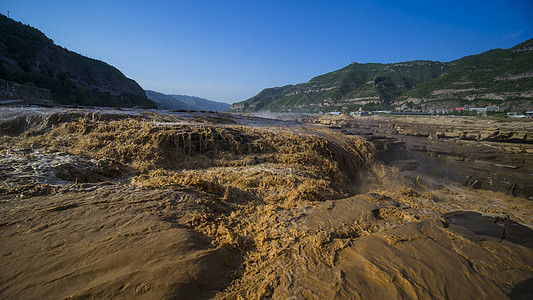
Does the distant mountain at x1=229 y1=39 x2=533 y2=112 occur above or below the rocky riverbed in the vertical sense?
above

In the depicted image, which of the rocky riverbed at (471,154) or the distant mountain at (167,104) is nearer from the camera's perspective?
the rocky riverbed at (471,154)

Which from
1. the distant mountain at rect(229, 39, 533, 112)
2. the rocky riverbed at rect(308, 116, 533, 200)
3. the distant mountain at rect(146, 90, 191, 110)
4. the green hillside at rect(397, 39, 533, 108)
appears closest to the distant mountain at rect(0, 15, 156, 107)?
the distant mountain at rect(146, 90, 191, 110)

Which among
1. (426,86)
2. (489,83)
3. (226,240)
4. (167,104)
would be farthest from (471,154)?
(167,104)

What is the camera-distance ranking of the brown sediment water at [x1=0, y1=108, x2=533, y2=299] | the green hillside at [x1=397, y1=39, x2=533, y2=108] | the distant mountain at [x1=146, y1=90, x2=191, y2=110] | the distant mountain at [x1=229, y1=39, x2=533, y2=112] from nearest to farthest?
1. the brown sediment water at [x1=0, y1=108, x2=533, y2=299]
2. the green hillside at [x1=397, y1=39, x2=533, y2=108]
3. the distant mountain at [x1=229, y1=39, x2=533, y2=112]
4. the distant mountain at [x1=146, y1=90, x2=191, y2=110]

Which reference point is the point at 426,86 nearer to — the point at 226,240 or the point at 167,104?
the point at 226,240

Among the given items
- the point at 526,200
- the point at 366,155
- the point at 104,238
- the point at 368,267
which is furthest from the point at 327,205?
the point at 526,200

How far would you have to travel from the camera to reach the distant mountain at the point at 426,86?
34156 millimetres

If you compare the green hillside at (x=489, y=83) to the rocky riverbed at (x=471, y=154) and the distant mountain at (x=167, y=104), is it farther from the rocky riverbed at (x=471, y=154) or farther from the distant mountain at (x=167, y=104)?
the distant mountain at (x=167, y=104)

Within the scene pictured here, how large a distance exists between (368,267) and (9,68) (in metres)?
44.0

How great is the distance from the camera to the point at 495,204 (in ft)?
23.5

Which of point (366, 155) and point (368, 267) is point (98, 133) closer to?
point (368, 267)

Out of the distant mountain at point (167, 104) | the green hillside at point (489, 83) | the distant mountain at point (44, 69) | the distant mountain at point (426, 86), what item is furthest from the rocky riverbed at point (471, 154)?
the distant mountain at point (167, 104)

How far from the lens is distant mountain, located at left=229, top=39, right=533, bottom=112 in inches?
1345

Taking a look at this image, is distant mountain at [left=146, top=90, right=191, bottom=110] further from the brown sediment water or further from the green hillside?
the green hillside
